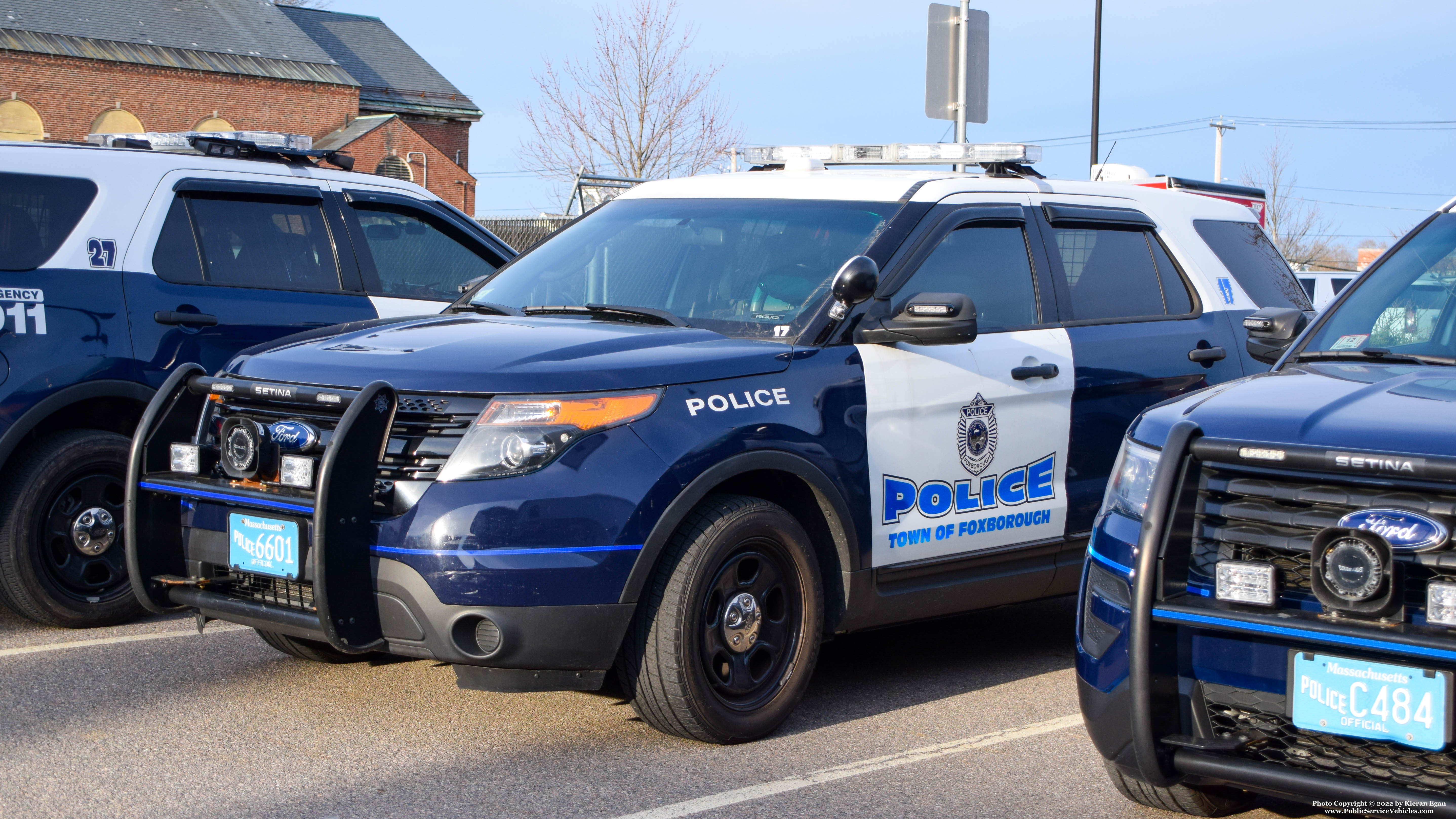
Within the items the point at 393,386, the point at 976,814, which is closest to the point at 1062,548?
the point at 976,814

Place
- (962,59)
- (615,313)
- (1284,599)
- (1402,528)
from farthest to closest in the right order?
(962,59) < (615,313) < (1284,599) < (1402,528)

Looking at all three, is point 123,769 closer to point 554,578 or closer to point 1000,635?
point 554,578

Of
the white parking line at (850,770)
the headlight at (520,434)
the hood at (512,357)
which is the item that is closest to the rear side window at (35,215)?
the hood at (512,357)

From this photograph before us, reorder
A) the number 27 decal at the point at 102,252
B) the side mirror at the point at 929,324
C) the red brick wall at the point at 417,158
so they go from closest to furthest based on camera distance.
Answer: the side mirror at the point at 929,324 < the number 27 decal at the point at 102,252 < the red brick wall at the point at 417,158

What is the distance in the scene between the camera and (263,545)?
14.4ft

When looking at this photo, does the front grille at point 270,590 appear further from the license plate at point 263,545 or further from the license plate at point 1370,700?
the license plate at point 1370,700

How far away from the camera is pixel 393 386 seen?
13.9ft

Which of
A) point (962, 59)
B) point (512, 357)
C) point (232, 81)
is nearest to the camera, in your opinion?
point (512, 357)

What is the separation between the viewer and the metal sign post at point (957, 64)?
1075 centimetres

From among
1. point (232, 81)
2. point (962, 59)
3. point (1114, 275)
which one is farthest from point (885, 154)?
point (232, 81)

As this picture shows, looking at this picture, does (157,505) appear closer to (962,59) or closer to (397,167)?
(962,59)

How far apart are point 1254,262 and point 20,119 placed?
3663cm

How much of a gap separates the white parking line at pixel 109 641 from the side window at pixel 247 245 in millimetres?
1602

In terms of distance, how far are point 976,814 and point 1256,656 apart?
1085 millimetres
